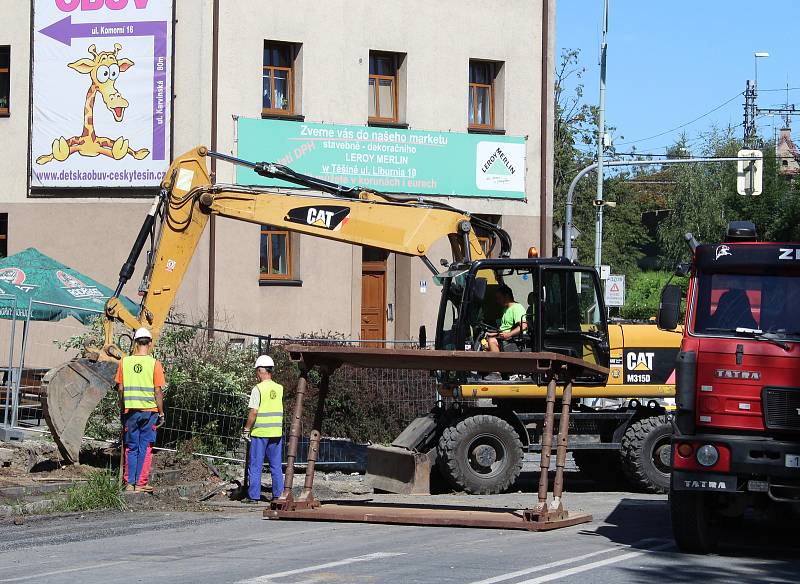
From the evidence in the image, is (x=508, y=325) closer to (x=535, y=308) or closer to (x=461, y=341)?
(x=535, y=308)

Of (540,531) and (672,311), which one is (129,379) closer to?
(540,531)

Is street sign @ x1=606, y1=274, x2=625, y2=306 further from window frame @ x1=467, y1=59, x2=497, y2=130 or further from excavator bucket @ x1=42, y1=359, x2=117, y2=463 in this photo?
excavator bucket @ x1=42, y1=359, x2=117, y2=463

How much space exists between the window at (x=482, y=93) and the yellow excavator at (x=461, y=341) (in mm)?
13217

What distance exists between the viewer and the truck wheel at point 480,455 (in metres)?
16.3

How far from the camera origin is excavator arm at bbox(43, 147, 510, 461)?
53.6 feet

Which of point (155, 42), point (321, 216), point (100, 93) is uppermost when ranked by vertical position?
point (155, 42)

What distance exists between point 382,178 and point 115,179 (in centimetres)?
574

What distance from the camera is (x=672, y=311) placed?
11.8 meters

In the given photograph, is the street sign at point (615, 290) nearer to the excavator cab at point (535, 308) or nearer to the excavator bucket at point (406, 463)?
the excavator cab at point (535, 308)

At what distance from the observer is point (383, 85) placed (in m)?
29.7

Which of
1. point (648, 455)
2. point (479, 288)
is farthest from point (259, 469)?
point (648, 455)

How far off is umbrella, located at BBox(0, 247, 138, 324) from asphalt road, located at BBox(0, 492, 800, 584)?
29.5 feet

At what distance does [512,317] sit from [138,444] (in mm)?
4901

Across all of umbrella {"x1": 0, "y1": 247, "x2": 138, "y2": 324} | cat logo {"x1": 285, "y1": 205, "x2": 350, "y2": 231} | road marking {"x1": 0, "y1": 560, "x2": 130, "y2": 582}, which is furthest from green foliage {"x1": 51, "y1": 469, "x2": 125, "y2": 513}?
umbrella {"x1": 0, "y1": 247, "x2": 138, "y2": 324}
